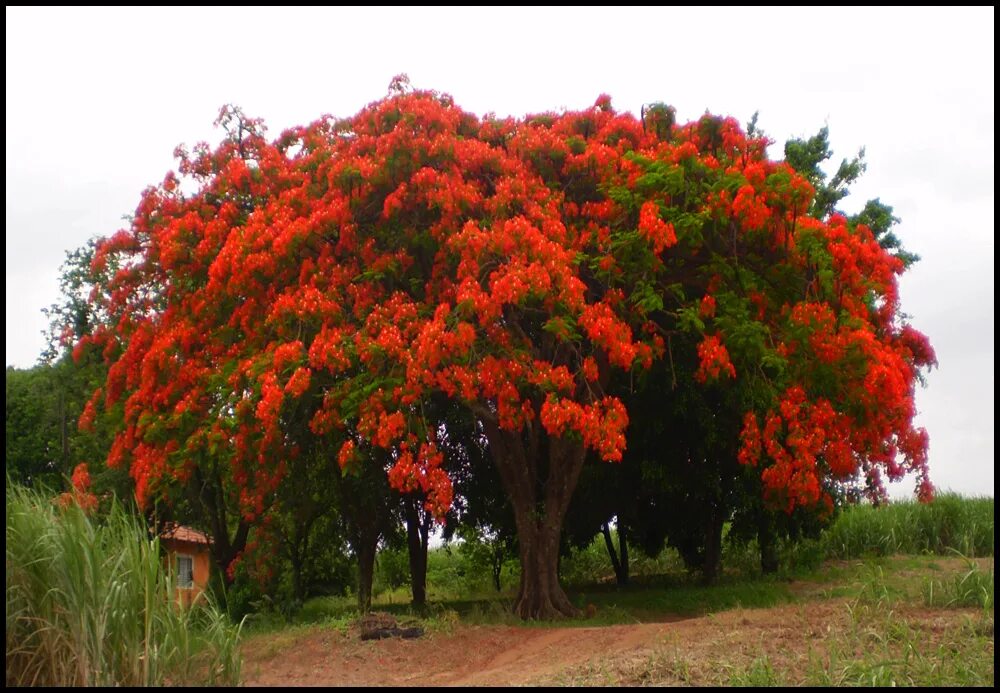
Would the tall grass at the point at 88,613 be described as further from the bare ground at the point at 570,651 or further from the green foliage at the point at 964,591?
the green foliage at the point at 964,591

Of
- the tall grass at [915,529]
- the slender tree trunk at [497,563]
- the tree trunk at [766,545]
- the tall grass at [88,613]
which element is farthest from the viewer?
the slender tree trunk at [497,563]

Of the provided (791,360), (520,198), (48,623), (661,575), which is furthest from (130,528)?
(661,575)

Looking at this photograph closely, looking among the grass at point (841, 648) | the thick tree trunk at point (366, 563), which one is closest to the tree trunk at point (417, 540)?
the thick tree trunk at point (366, 563)

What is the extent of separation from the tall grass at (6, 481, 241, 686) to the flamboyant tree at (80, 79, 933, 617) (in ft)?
13.7

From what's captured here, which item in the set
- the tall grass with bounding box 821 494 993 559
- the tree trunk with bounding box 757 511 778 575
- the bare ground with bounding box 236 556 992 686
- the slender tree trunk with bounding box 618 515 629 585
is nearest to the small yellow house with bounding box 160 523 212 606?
the slender tree trunk with bounding box 618 515 629 585

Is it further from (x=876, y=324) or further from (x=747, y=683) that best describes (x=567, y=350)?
(x=747, y=683)

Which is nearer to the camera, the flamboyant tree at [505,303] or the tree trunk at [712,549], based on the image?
the flamboyant tree at [505,303]

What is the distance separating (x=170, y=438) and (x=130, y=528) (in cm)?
566

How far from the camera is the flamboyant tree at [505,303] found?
38.9ft

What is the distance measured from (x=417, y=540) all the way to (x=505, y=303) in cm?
966

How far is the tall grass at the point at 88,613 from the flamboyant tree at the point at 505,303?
4.18 meters

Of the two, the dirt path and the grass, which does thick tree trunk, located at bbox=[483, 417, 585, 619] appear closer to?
the dirt path

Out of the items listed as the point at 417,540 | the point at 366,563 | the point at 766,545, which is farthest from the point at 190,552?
the point at 766,545

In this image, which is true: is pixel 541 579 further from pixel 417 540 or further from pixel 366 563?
pixel 417 540
